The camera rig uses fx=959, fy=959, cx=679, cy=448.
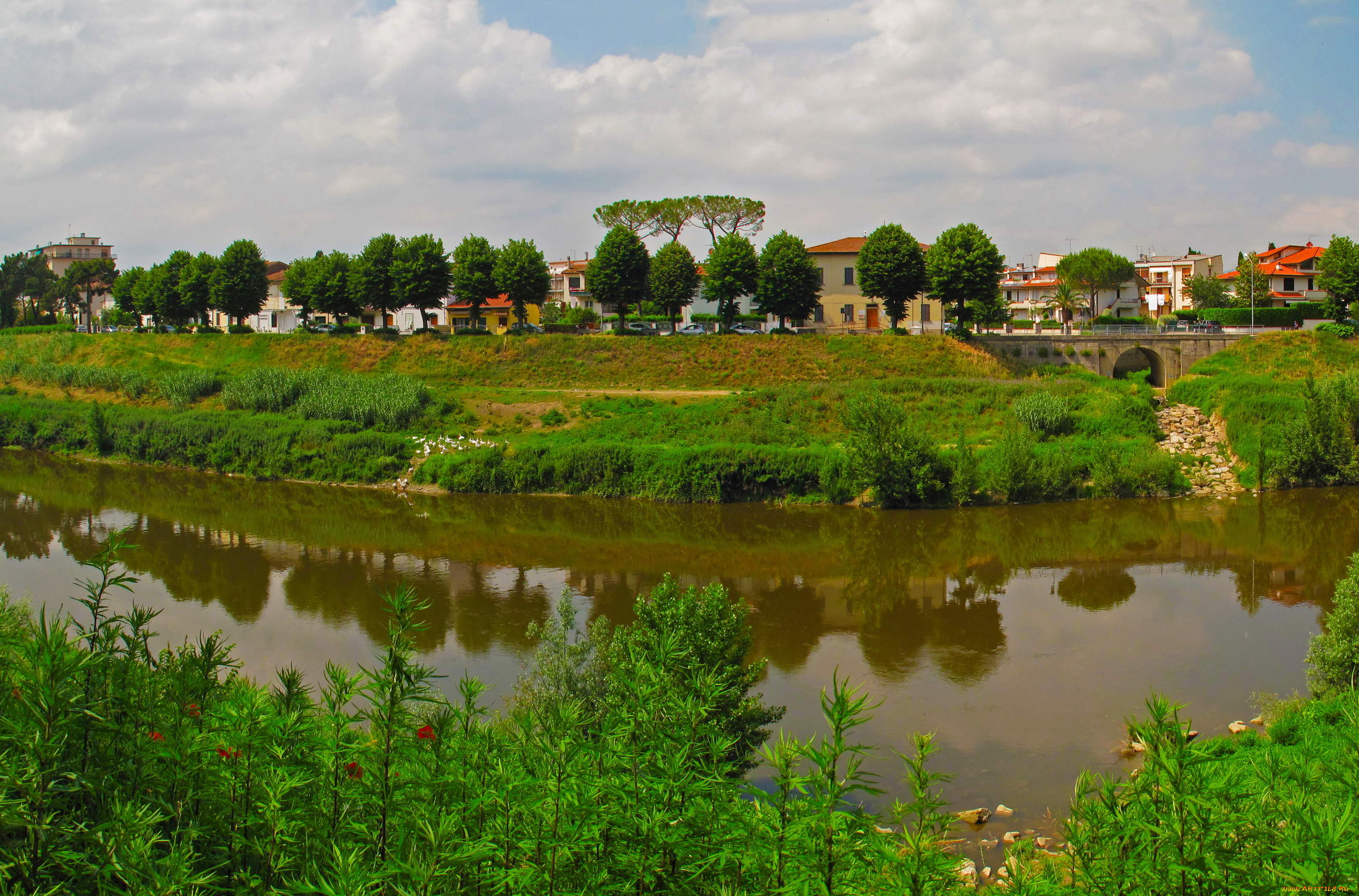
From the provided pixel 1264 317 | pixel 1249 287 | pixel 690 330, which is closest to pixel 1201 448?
pixel 1264 317

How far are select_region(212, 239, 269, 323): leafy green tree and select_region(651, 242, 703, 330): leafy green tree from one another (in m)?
27.3

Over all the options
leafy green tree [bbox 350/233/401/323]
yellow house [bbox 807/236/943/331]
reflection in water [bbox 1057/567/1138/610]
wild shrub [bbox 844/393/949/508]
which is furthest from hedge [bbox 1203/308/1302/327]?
leafy green tree [bbox 350/233/401/323]

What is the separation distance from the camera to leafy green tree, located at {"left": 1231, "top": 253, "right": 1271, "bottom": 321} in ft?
219

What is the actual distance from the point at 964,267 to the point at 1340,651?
119ft

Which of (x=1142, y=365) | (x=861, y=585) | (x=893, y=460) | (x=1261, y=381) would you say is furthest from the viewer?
(x=1142, y=365)

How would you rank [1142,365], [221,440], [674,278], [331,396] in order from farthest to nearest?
1. [674,278]
2. [1142,365]
3. [331,396]
4. [221,440]

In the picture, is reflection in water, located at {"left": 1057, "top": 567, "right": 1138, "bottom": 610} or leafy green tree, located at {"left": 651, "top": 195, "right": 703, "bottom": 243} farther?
leafy green tree, located at {"left": 651, "top": 195, "right": 703, "bottom": 243}

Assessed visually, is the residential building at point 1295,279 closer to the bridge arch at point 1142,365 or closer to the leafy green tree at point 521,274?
the bridge arch at point 1142,365

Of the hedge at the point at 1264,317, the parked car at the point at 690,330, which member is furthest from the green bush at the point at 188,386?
the hedge at the point at 1264,317

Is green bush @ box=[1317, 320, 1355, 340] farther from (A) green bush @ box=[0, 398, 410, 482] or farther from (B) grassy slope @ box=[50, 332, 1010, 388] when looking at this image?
(A) green bush @ box=[0, 398, 410, 482]

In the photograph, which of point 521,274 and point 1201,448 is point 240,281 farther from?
point 1201,448

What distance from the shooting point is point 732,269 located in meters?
53.5

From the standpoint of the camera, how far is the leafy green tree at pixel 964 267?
48.8 meters

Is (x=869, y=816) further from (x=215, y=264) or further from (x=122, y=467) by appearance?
(x=215, y=264)
